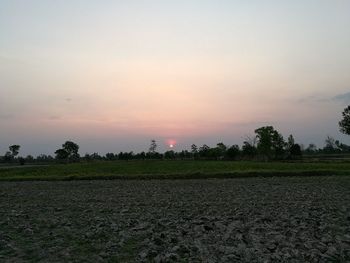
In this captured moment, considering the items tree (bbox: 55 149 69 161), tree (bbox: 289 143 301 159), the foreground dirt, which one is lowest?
the foreground dirt

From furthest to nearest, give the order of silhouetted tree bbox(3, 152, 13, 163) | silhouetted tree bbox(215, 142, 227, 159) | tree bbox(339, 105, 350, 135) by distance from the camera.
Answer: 1. silhouetted tree bbox(3, 152, 13, 163)
2. silhouetted tree bbox(215, 142, 227, 159)
3. tree bbox(339, 105, 350, 135)

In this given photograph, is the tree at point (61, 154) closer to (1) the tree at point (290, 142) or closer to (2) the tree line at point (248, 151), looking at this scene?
(2) the tree line at point (248, 151)

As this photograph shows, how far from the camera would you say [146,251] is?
11.6m

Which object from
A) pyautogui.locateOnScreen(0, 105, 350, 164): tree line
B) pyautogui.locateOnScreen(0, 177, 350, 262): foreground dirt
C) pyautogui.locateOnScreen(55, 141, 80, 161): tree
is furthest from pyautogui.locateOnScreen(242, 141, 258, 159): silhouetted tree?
pyautogui.locateOnScreen(0, 177, 350, 262): foreground dirt

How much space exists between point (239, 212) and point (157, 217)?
367 cm

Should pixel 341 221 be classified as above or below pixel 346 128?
below

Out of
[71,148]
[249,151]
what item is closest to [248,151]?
[249,151]

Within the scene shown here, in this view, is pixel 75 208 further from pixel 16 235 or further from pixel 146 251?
pixel 146 251

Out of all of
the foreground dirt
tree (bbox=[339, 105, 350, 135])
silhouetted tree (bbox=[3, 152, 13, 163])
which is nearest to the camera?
the foreground dirt

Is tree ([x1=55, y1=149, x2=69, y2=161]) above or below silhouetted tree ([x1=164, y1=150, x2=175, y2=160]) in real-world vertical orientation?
above

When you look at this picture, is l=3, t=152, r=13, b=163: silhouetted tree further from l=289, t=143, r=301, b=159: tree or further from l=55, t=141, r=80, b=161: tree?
l=289, t=143, r=301, b=159: tree

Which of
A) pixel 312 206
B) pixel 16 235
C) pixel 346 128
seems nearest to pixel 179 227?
pixel 16 235

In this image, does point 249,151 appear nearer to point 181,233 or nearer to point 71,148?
point 71,148

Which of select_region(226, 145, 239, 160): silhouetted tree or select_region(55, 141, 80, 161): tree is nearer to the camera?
select_region(226, 145, 239, 160): silhouetted tree
